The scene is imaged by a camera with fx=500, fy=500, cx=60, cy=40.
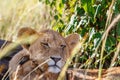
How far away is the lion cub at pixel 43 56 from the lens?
389 cm

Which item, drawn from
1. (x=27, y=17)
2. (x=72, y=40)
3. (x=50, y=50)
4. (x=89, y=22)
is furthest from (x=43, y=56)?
(x=27, y=17)

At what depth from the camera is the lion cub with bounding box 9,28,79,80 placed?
3.89 meters

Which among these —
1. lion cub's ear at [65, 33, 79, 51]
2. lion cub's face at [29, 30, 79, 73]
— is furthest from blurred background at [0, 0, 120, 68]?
lion cub's face at [29, 30, 79, 73]

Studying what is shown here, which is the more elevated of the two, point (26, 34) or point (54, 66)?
point (26, 34)

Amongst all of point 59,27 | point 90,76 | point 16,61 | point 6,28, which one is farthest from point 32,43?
point 6,28

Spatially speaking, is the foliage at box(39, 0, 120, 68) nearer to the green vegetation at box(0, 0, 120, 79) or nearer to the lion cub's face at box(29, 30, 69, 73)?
the green vegetation at box(0, 0, 120, 79)

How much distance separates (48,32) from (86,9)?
1336 millimetres

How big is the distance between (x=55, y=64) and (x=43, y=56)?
0.50ft

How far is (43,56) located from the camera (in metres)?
3.94

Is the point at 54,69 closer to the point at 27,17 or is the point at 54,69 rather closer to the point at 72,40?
the point at 72,40

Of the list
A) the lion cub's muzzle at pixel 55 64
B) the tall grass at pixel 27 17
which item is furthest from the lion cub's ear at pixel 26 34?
the tall grass at pixel 27 17

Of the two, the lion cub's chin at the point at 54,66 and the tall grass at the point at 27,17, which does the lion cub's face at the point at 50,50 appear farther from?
the tall grass at the point at 27,17

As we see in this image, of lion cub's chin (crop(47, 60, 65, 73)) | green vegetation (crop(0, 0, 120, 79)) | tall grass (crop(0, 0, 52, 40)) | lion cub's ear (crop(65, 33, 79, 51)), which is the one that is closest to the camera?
lion cub's chin (crop(47, 60, 65, 73))

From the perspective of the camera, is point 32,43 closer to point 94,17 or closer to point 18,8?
point 94,17
